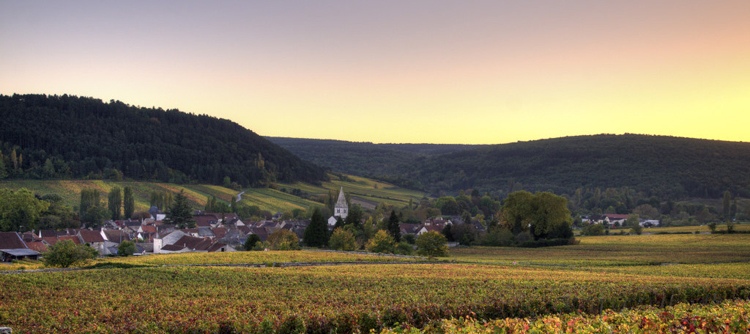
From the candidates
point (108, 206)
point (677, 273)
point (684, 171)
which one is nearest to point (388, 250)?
point (677, 273)

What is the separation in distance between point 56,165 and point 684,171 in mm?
210871

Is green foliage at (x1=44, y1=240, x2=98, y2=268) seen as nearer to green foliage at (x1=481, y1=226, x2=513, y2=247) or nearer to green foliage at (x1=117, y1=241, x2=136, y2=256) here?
green foliage at (x1=117, y1=241, x2=136, y2=256)

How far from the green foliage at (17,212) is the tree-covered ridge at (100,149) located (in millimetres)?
61726

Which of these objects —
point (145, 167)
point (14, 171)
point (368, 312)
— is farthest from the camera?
point (145, 167)

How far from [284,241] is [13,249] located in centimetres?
3277

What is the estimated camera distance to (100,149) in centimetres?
16488

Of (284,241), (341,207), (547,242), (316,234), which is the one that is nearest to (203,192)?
(341,207)

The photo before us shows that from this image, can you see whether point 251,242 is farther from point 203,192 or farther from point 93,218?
point 203,192

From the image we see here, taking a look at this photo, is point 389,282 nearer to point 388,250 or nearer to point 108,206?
point 388,250

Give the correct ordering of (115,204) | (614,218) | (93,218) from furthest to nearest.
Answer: (614,218) < (115,204) < (93,218)

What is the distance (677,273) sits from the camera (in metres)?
38.2

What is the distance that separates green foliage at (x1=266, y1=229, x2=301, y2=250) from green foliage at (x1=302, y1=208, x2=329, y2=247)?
3.37 metres

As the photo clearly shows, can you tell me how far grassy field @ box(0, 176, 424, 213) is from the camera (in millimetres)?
125188

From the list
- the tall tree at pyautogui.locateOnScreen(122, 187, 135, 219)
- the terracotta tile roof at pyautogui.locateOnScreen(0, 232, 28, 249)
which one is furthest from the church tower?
the terracotta tile roof at pyautogui.locateOnScreen(0, 232, 28, 249)
